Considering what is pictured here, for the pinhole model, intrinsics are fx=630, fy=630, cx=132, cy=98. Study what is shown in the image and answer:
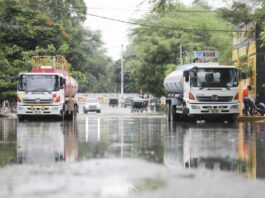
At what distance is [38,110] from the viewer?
111 feet

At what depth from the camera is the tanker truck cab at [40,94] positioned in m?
33.6

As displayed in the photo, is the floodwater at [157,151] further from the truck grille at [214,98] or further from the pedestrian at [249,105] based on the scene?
the pedestrian at [249,105]

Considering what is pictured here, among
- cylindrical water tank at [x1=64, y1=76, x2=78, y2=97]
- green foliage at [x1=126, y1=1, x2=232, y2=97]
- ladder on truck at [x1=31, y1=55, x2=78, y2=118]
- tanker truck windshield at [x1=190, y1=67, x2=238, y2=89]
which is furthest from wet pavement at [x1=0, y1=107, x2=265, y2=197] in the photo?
green foliage at [x1=126, y1=1, x2=232, y2=97]

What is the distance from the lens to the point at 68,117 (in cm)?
3688

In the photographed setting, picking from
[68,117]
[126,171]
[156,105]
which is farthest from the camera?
[156,105]

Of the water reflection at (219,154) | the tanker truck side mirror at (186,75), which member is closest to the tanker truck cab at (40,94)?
the tanker truck side mirror at (186,75)

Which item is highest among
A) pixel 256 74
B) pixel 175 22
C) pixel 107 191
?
pixel 175 22

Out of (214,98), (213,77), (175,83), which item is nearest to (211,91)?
(214,98)

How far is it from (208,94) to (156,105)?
42.9m

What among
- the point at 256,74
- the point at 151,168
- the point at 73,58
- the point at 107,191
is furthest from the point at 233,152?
the point at 73,58

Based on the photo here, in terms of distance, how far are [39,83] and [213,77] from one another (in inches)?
387

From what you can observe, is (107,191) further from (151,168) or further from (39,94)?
(39,94)

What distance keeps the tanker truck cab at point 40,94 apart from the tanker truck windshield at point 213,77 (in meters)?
8.01

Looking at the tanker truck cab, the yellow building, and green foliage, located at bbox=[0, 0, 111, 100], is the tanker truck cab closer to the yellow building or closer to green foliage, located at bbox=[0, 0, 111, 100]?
green foliage, located at bbox=[0, 0, 111, 100]
